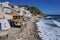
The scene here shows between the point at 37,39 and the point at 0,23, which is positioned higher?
the point at 0,23

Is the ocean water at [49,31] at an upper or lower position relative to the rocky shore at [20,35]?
lower

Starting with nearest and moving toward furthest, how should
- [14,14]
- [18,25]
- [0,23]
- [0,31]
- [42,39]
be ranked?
[0,31]
[0,23]
[42,39]
[18,25]
[14,14]

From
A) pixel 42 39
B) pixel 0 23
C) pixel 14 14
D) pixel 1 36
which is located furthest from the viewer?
pixel 14 14

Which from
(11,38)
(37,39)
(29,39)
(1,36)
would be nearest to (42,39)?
(37,39)

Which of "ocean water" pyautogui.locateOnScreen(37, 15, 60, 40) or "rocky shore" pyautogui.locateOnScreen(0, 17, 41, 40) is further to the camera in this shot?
"ocean water" pyautogui.locateOnScreen(37, 15, 60, 40)

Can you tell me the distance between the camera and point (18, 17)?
24344mm

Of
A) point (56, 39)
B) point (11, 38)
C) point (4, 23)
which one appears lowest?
point (56, 39)

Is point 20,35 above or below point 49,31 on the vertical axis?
above

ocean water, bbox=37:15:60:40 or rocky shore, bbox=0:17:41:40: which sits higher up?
rocky shore, bbox=0:17:41:40

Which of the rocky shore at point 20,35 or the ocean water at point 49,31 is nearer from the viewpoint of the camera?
the rocky shore at point 20,35

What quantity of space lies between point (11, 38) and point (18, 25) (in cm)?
914

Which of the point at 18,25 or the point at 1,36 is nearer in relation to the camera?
the point at 1,36

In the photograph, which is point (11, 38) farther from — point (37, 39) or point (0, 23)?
point (37, 39)

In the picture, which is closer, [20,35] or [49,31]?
[20,35]
